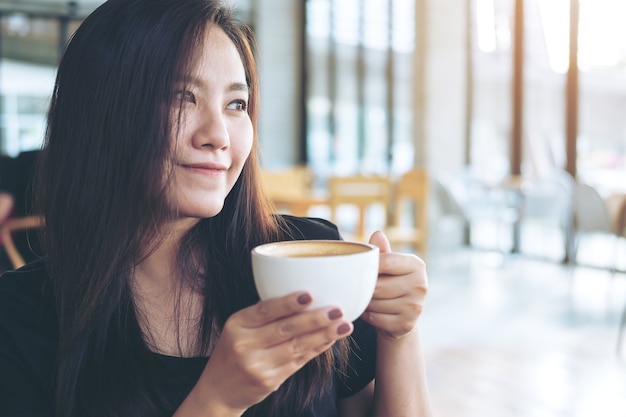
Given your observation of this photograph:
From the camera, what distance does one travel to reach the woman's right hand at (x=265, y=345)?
1.94 ft

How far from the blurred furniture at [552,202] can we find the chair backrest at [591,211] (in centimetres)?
79

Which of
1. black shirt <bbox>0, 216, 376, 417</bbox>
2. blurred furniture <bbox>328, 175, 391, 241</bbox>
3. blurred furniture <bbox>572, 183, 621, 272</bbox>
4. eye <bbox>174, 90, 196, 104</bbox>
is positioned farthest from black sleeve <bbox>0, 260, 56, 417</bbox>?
blurred furniture <bbox>572, 183, 621, 272</bbox>

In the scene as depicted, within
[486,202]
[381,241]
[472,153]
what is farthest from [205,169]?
[472,153]

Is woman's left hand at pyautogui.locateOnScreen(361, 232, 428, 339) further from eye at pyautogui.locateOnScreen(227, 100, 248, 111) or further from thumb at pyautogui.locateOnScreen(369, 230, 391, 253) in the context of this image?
eye at pyautogui.locateOnScreen(227, 100, 248, 111)

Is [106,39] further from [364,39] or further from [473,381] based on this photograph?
[364,39]

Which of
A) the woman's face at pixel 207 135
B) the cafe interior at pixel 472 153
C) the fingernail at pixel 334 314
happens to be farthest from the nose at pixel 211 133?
the cafe interior at pixel 472 153

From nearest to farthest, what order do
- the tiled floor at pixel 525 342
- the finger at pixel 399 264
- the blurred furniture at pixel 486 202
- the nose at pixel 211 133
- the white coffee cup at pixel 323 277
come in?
the white coffee cup at pixel 323 277
the finger at pixel 399 264
the nose at pixel 211 133
the tiled floor at pixel 525 342
the blurred furniture at pixel 486 202

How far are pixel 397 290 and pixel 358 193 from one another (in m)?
4.00

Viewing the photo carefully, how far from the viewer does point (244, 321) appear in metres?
0.63

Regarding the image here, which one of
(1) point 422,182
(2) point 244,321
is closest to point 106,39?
(2) point 244,321

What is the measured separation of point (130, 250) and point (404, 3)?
26.6ft

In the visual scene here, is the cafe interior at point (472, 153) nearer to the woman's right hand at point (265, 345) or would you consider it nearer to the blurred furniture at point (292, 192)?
the blurred furniture at point (292, 192)

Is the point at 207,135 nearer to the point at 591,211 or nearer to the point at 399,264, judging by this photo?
the point at 399,264

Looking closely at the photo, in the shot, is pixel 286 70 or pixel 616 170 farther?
pixel 286 70
